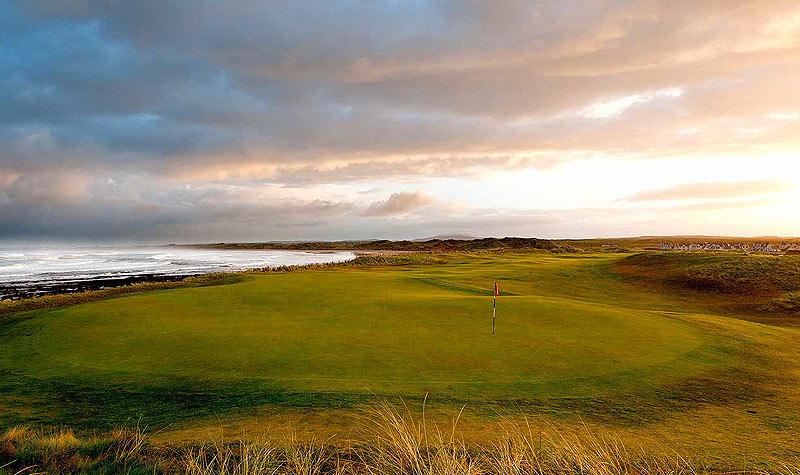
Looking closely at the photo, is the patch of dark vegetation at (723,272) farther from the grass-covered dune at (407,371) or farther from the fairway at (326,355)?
the fairway at (326,355)

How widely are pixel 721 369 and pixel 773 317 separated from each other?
607 inches

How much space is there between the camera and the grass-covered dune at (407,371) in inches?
273

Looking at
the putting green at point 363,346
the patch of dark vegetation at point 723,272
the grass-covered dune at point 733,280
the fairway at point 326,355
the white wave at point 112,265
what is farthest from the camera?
the white wave at point 112,265

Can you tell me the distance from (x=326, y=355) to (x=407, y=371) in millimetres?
1959

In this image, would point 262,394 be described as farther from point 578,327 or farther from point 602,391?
point 578,327

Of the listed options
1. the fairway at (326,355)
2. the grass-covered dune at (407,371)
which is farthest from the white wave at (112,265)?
the grass-covered dune at (407,371)

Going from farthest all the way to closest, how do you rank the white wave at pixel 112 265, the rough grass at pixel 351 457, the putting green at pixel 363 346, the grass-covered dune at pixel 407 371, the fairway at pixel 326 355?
the white wave at pixel 112 265 → the putting green at pixel 363 346 → the fairway at pixel 326 355 → the grass-covered dune at pixel 407 371 → the rough grass at pixel 351 457

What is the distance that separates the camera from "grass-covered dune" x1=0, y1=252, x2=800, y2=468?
6.93 m

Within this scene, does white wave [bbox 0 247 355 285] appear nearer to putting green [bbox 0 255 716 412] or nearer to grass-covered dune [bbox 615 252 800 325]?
putting green [bbox 0 255 716 412]

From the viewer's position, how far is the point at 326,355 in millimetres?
10000

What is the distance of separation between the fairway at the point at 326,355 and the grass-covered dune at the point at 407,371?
48 mm

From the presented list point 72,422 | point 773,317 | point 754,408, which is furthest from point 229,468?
point 773,317

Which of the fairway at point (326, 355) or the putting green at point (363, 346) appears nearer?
the fairway at point (326, 355)

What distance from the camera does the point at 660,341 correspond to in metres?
11.8
